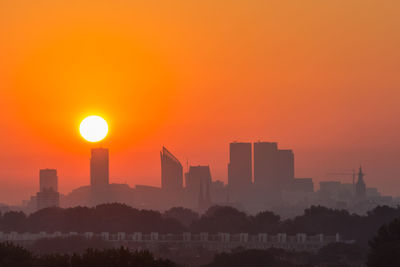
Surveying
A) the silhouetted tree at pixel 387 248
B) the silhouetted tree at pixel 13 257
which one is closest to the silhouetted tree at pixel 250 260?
the silhouetted tree at pixel 387 248

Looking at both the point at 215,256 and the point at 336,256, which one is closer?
the point at 215,256

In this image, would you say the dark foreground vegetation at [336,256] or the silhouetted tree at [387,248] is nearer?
the silhouetted tree at [387,248]

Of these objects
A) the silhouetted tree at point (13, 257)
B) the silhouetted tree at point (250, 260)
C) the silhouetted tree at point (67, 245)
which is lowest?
the silhouetted tree at point (250, 260)

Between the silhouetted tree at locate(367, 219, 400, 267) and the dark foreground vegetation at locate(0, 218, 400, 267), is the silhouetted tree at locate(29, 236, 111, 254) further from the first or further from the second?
the silhouetted tree at locate(367, 219, 400, 267)

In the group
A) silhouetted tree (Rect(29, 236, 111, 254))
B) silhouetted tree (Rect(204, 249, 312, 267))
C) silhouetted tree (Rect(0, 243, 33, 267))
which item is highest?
silhouetted tree (Rect(29, 236, 111, 254))

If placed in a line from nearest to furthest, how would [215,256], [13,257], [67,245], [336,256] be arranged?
1. [13,257]
2. [215,256]
3. [336,256]
4. [67,245]

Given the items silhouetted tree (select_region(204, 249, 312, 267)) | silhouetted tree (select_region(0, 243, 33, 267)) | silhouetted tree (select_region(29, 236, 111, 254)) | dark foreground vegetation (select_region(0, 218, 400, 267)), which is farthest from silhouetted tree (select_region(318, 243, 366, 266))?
silhouetted tree (select_region(0, 243, 33, 267))

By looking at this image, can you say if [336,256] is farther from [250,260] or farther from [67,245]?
[67,245]

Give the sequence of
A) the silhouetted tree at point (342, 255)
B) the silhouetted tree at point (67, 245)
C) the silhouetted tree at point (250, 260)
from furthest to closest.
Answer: the silhouetted tree at point (67, 245) → the silhouetted tree at point (342, 255) → the silhouetted tree at point (250, 260)

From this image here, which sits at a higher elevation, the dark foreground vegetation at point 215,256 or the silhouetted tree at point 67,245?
the silhouetted tree at point 67,245

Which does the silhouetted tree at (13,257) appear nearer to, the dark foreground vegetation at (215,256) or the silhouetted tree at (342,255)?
the dark foreground vegetation at (215,256)

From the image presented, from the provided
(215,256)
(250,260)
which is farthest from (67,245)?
(250,260)

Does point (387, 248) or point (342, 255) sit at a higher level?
point (387, 248)
